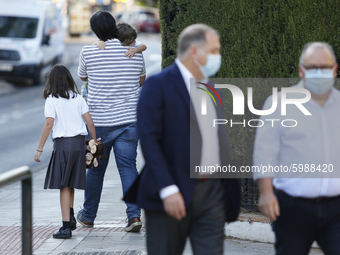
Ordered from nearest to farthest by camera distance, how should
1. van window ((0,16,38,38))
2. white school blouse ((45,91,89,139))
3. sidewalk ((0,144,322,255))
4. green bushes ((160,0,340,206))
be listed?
sidewalk ((0,144,322,255)) → green bushes ((160,0,340,206)) → white school blouse ((45,91,89,139)) → van window ((0,16,38,38))

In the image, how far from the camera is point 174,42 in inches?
223

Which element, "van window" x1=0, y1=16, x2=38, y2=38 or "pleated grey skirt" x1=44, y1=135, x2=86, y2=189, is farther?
"van window" x1=0, y1=16, x2=38, y2=38

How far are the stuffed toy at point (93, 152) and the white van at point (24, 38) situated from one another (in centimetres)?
1660

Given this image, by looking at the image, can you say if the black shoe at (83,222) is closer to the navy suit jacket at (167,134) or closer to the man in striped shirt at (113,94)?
the man in striped shirt at (113,94)

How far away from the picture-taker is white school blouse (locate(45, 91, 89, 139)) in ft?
16.9

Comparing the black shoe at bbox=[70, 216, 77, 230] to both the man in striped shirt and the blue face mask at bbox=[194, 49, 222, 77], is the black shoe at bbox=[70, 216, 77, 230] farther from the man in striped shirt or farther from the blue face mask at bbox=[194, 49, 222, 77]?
the blue face mask at bbox=[194, 49, 222, 77]

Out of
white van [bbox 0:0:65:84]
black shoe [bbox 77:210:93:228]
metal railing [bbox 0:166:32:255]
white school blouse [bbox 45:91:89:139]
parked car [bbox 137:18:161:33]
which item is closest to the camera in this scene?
metal railing [bbox 0:166:32:255]

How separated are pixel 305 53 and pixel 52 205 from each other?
4.50 metres

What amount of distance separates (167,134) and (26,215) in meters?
1.16

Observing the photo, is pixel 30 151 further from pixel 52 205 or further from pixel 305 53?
pixel 305 53

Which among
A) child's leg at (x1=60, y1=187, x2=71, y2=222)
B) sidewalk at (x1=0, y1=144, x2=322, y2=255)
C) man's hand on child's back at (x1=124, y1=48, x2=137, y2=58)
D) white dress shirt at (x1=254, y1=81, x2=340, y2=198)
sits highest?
man's hand on child's back at (x1=124, y1=48, x2=137, y2=58)

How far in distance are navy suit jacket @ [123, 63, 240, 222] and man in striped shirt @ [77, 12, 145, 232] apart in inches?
93.6

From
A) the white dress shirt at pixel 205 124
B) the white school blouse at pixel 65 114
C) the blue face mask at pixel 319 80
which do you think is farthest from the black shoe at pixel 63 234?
the blue face mask at pixel 319 80

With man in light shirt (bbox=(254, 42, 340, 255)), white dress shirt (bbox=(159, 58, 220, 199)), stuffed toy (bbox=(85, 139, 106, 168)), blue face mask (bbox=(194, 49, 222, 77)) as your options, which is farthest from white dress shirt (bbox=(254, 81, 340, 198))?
stuffed toy (bbox=(85, 139, 106, 168))
